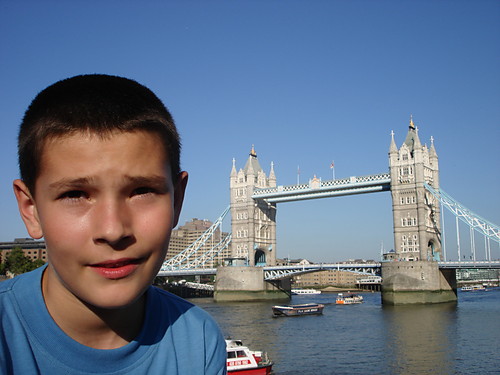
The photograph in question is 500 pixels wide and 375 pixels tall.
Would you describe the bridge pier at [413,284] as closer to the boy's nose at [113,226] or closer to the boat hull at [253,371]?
the boat hull at [253,371]

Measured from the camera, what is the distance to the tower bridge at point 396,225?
36.3 metres

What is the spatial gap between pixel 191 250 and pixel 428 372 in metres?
40.0

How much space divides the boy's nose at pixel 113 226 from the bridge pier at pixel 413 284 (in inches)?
1460

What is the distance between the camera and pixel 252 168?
51.1 m

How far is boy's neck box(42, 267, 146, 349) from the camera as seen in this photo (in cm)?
109

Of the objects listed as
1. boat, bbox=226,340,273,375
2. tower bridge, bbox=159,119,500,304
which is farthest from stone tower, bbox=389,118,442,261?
boat, bbox=226,340,273,375

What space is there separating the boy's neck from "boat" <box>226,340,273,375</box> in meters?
13.7

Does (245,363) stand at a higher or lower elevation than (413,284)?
lower

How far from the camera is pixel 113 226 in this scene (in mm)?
1000

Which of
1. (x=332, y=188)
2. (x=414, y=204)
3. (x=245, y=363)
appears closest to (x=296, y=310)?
(x=414, y=204)

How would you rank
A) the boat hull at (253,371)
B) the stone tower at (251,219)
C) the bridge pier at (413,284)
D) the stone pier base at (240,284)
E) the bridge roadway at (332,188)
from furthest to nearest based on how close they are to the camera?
the stone tower at (251,219) → the stone pier base at (240,284) → the bridge roadway at (332,188) → the bridge pier at (413,284) → the boat hull at (253,371)

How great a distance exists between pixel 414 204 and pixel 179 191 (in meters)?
41.0

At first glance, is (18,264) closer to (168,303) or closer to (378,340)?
(378,340)

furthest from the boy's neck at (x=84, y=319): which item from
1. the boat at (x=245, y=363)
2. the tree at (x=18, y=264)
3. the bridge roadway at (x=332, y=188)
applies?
the tree at (x=18, y=264)
